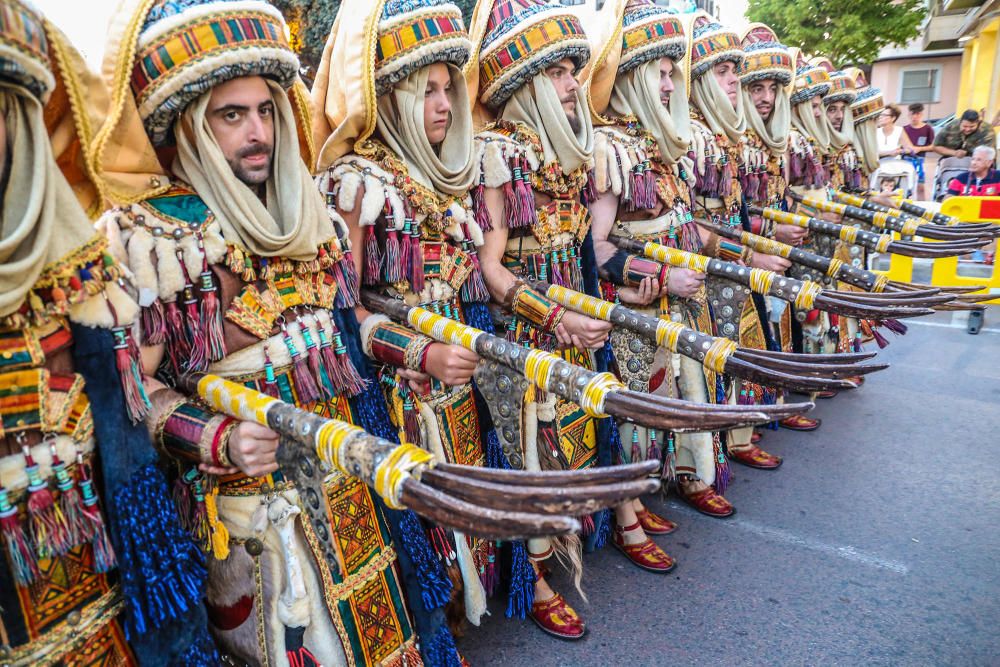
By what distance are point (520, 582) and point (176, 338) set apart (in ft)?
5.54

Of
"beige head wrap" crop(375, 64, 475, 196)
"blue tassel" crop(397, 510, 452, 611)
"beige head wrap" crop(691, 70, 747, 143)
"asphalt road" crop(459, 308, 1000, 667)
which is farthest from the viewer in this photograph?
"beige head wrap" crop(691, 70, 747, 143)

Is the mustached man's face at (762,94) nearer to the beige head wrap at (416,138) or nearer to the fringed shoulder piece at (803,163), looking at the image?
the fringed shoulder piece at (803,163)

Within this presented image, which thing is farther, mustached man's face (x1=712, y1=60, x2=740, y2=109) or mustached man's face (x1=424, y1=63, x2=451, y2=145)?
mustached man's face (x1=712, y1=60, x2=740, y2=109)

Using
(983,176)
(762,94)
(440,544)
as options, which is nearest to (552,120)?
(440,544)

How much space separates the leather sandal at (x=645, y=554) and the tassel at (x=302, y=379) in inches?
Result: 76.1

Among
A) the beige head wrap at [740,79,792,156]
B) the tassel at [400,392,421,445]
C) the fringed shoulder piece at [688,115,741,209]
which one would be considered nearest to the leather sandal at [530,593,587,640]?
the tassel at [400,392,421,445]

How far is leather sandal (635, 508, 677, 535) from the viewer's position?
3350 mm

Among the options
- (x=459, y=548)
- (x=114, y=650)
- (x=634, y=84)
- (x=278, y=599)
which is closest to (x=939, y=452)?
(x=634, y=84)

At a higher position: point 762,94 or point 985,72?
point 985,72

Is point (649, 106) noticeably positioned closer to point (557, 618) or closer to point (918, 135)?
point (557, 618)

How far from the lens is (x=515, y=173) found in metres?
2.59

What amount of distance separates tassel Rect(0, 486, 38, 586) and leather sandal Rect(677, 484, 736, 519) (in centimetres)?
308

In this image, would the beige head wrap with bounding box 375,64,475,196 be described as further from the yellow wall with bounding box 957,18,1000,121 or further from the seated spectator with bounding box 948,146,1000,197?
the yellow wall with bounding box 957,18,1000,121

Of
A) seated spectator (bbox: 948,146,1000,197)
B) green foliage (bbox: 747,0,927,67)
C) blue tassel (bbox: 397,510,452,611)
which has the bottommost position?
blue tassel (bbox: 397,510,452,611)
